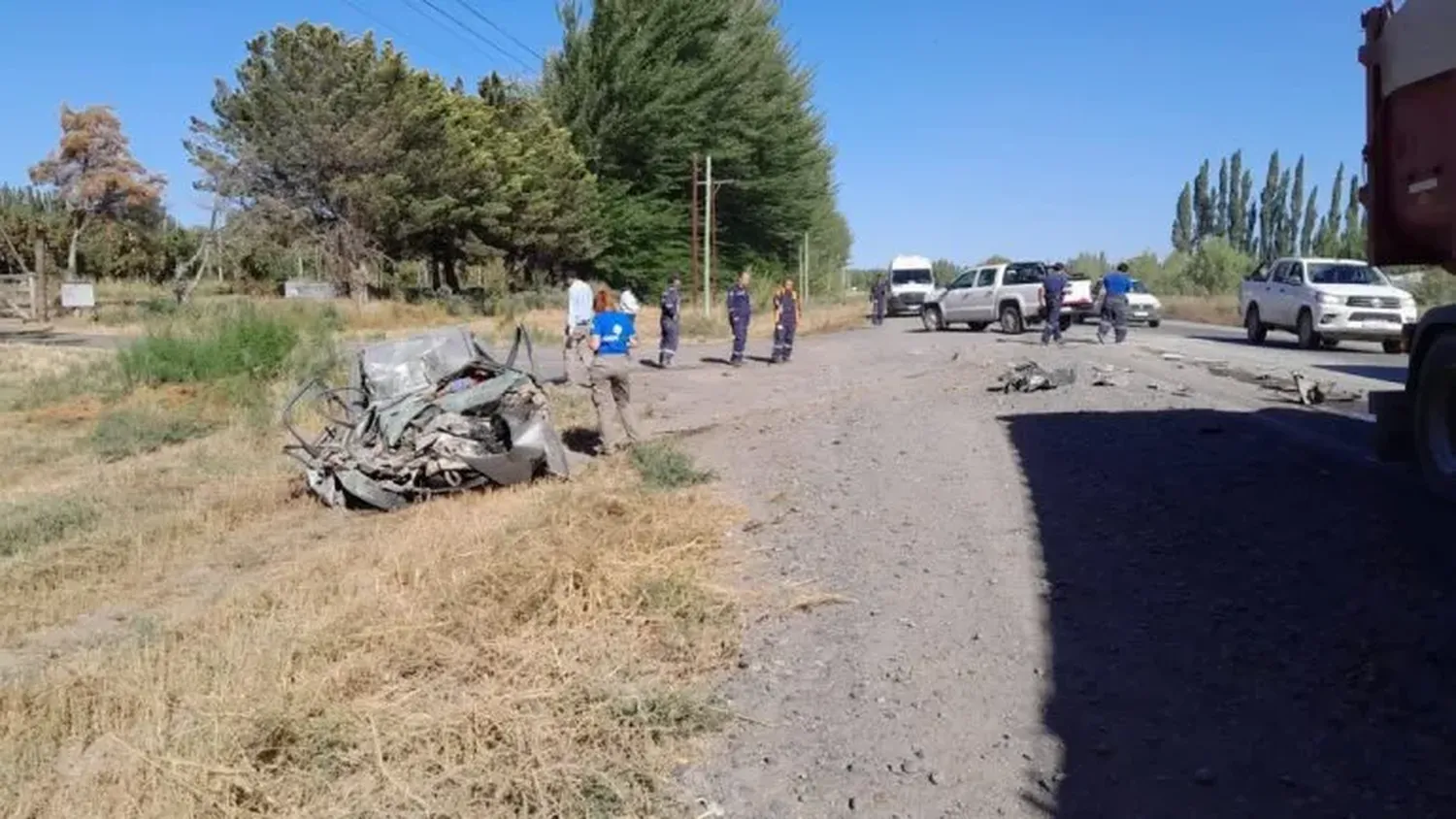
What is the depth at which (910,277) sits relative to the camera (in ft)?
160

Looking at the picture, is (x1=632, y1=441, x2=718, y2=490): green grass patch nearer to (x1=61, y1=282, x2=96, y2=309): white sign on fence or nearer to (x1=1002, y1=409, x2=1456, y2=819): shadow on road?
(x1=1002, y1=409, x2=1456, y2=819): shadow on road

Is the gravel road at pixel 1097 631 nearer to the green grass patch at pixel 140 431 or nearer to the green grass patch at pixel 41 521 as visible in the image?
the green grass patch at pixel 41 521

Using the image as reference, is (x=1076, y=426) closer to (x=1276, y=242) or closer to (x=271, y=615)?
(x=271, y=615)

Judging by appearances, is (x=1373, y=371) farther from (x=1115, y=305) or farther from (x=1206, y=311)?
(x=1206, y=311)

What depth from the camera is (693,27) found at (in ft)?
173

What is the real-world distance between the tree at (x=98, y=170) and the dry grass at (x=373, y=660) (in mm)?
68665

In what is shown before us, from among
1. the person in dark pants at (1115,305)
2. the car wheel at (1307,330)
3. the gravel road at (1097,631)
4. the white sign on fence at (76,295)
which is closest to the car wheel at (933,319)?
the person in dark pants at (1115,305)

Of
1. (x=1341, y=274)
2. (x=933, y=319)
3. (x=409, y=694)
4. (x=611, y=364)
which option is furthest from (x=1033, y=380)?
(x=933, y=319)

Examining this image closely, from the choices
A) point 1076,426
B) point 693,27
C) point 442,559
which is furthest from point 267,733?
point 693,27

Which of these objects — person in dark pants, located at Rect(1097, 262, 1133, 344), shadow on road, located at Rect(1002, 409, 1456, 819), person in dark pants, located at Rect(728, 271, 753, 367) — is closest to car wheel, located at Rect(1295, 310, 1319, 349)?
person in dark pants, located at Rect(1097, 262, 1133, 344)

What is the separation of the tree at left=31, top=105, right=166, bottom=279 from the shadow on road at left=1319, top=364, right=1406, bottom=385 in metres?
68.3

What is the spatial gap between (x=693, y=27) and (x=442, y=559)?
160 ft

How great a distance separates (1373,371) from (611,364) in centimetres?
1184

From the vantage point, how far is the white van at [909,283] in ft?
157
